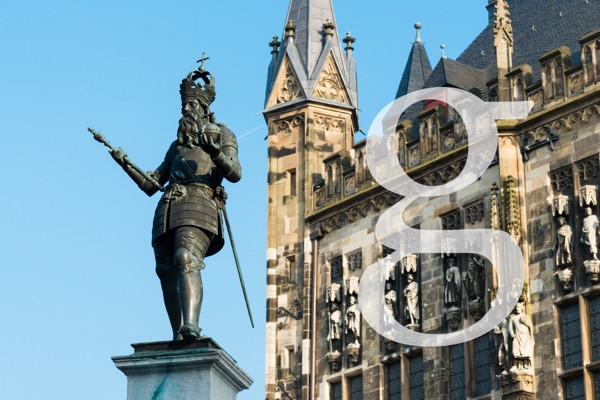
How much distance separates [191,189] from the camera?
16641 mm

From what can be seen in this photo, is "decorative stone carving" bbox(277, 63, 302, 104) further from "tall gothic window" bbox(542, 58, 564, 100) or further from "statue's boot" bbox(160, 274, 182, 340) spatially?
"statue's boot" bbox(160, 274, 182, 340)

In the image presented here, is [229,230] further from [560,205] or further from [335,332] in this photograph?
[335,332]

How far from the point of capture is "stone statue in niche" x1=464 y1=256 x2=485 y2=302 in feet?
105

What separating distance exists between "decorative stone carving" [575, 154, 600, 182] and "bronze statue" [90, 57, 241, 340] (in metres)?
15.1

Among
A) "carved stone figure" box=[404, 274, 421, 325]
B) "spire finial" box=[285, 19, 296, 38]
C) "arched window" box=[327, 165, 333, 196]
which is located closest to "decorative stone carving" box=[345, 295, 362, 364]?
"carved stone figure" box=[404, 274, 421, 325]

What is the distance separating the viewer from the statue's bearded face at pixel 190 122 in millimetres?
16891

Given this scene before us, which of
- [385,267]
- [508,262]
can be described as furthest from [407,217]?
[508,262]

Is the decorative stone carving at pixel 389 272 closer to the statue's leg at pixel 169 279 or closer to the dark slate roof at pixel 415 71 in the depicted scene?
the dark slate roof at pixel 415 71

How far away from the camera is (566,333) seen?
30.4 meters

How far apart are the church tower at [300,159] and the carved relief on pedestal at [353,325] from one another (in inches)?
55.0

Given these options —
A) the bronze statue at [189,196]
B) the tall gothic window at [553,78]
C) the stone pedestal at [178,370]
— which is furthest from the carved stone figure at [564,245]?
the stone pedestal at [178,370]

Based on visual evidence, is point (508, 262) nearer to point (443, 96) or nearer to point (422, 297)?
point (422, 297)

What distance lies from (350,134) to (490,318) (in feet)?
29.8

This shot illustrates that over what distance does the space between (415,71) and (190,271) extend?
26.6m
